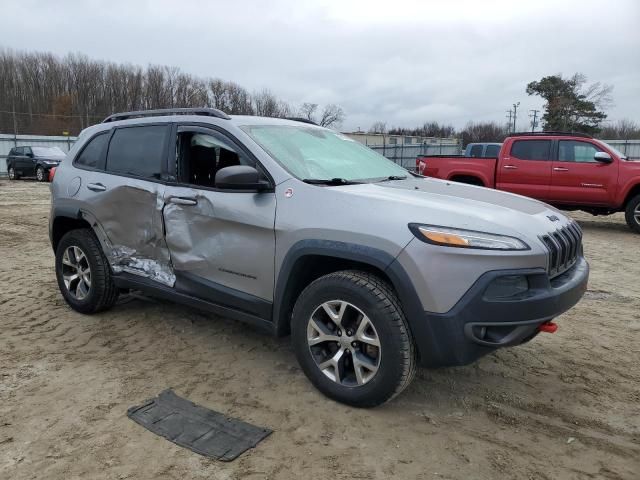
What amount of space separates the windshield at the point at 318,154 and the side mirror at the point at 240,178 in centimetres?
23

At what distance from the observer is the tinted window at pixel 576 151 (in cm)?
1041

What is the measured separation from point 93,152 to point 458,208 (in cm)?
345

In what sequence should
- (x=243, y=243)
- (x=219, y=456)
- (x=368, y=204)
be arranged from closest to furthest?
(x=219, y=456) → (x=368, y=204) → (x=243, y=243)

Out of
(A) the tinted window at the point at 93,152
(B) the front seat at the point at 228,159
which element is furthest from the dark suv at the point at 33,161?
(B) the front seat at the point at 228,159

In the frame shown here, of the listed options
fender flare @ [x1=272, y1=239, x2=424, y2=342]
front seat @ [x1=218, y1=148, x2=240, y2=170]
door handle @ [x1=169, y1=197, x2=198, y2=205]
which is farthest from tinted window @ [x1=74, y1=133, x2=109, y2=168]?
fender flare @ [x1=272, y1=239, x2=424, y2=342]

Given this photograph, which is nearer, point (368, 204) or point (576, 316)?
point (368, 204)

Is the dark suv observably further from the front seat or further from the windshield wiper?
the windshield wiper

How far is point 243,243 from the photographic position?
3465 millimetres

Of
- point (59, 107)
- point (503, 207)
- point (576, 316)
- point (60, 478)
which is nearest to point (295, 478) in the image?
point (60, 478)

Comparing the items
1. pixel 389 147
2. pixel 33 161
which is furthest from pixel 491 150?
pixel 33 161

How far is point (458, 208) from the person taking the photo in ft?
9.69

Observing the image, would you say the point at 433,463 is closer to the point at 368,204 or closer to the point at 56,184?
the point at 368,204

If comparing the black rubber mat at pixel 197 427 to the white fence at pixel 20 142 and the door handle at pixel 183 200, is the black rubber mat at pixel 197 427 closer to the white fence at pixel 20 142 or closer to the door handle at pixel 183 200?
the door handle at pixel 183 200

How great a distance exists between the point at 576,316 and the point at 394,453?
304cm
